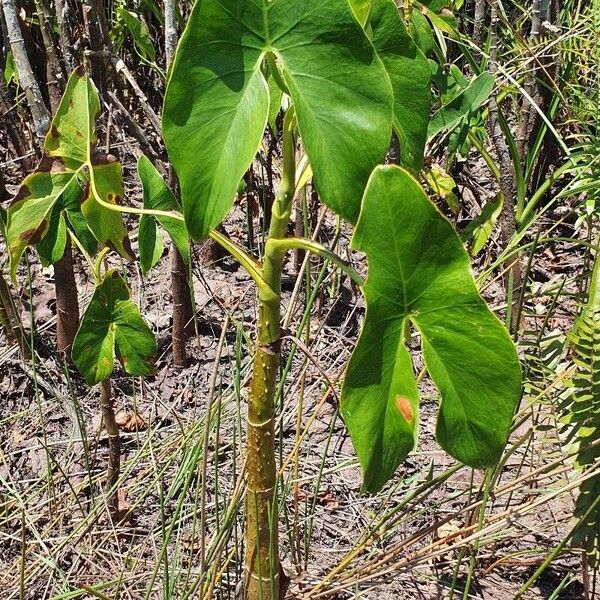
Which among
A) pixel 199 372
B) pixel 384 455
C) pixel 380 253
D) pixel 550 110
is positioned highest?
pixel 380 253

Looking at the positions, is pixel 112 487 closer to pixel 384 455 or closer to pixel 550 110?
pixel 384 455

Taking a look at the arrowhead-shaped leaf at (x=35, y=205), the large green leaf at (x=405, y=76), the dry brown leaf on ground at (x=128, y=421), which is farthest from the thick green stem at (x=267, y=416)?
the dry brown leaf on ground at (x=128, y=421)

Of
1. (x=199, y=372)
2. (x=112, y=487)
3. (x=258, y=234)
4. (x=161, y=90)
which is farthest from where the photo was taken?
(x=258, y=234)

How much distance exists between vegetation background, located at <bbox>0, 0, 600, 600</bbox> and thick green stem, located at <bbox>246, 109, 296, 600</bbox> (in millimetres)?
73

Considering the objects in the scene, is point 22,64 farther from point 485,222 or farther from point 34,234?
point 485,222

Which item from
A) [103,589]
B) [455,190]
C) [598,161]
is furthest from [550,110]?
[103,589]

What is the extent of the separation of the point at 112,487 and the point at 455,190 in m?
1.38

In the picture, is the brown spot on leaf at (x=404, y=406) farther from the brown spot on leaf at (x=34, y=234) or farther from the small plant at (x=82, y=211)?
the brown spot on leaf at (x=34, y=234)

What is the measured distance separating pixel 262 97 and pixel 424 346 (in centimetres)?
25

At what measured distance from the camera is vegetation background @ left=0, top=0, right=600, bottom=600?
3.53ft

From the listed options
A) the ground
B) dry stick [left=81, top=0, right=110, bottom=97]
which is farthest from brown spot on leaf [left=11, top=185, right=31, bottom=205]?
dry stick [left=81, top=0, right=110, bottom=97]

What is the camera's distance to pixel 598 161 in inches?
60.3

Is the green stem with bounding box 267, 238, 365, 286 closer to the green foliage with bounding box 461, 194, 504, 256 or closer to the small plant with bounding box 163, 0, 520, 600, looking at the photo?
the small plant with bounding box 163, 0, 520, 600

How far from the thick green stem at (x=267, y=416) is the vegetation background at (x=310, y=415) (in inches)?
2.9
